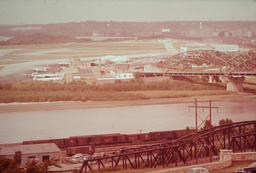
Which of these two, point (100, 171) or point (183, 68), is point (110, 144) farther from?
point (183, 68)

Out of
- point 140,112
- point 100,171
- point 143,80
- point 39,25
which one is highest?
point 39,25

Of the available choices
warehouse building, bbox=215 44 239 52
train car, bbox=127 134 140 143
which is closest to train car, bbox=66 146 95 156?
train car, bbox=127 134 140 143

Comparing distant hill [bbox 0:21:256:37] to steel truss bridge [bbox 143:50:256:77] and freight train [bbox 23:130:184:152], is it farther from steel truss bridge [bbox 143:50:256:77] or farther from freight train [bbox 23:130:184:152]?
freight train [bbox 23:130:184:152]

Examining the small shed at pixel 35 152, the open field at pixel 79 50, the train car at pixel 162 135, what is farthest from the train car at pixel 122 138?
the open field at pixel 79 50

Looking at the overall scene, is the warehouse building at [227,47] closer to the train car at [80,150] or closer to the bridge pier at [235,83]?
the bridge pier at [235,83]

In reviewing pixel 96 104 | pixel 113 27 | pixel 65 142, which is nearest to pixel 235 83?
pixel 113 27

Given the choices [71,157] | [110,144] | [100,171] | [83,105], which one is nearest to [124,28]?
[83,105]
